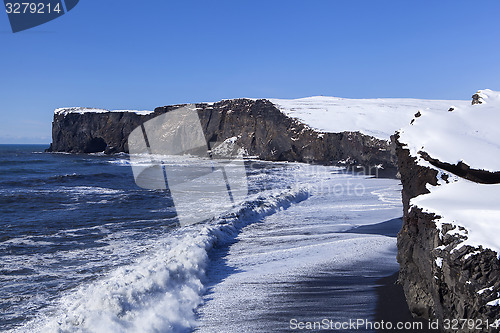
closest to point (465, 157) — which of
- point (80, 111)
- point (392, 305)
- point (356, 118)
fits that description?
point (392, 305)

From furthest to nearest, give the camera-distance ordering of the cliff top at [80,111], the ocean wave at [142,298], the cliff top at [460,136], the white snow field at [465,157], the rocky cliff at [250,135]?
the cliff top at [80,111] < the rocky cliff at [250,135] < the cliff top at [460,136] < the ocean wave at [142,298] < the white snow field at [465,157]

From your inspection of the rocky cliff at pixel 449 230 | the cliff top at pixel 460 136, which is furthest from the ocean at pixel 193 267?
the cliff top at pixel 460 136

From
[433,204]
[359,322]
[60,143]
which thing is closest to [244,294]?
[359,322]

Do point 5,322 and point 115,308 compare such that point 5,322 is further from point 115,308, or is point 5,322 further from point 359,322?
point 359,322

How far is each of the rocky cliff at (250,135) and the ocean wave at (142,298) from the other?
85.9ft

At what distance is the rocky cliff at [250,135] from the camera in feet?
113

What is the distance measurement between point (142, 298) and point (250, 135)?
43.6 metres

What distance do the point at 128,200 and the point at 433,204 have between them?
1301 centimetres

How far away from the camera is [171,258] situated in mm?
6703

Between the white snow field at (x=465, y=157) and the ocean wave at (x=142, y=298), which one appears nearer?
the white snow field at (x=465, y=157)

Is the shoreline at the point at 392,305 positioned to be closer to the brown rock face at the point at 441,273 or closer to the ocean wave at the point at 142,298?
the brown rock face at the point at 441,273

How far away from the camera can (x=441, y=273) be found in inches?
155

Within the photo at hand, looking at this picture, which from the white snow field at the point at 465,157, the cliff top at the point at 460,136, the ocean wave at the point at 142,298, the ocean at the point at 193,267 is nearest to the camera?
the white snow field at the point at 465,157

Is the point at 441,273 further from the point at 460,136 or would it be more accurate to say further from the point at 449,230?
the point at 460,136
